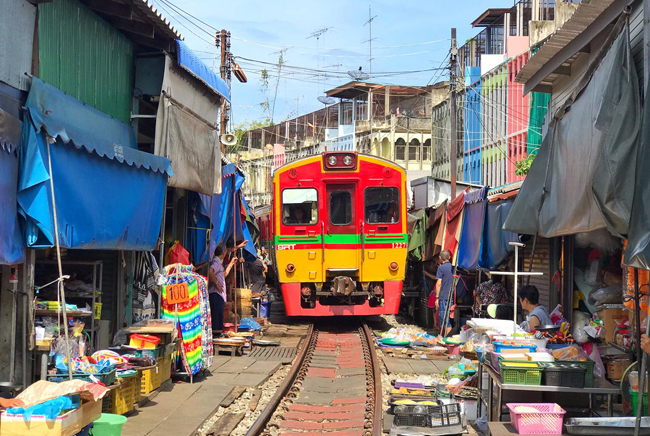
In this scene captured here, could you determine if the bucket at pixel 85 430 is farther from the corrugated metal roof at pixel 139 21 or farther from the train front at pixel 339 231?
the train front at pixel 339 231

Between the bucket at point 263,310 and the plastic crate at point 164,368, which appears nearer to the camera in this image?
the plastic crate at point 164,368

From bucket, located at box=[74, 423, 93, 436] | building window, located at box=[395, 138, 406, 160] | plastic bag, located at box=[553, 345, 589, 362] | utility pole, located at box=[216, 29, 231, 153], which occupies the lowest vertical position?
bucket, located at box=[74, 423, 93, 436]

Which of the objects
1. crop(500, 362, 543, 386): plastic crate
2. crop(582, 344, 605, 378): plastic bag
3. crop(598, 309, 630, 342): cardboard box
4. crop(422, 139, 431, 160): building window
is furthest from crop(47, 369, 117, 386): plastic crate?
crop(422, 139, 431, 160): building window

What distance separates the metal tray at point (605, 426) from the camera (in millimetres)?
5348

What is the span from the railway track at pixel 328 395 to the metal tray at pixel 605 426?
6.37 feet

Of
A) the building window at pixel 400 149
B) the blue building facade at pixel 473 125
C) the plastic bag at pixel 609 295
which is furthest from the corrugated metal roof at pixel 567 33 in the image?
the building window at pixel 400 149

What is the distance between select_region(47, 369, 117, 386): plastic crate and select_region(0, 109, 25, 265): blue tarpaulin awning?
112 centimetres

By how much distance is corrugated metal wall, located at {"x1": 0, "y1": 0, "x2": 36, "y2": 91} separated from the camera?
633 cm

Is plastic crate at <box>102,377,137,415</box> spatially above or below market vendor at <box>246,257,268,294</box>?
below

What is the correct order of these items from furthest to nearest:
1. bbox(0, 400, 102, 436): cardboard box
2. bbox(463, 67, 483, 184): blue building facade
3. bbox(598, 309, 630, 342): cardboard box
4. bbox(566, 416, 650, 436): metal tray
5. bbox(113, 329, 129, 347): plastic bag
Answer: bbox(463, 67, 483, 184): blue building facade, bbox(113, 329, 129, 347): plastic bag, bbox(598, 309, 630, 342): cardboard box, bbox(566, 416, 650, 436): metal tray, bbox(0, 400, 102, 436): cardboard box

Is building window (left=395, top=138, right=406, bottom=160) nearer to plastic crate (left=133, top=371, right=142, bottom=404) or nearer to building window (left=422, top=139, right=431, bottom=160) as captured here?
building window (left=422, top=139, right=431, bottom=160)

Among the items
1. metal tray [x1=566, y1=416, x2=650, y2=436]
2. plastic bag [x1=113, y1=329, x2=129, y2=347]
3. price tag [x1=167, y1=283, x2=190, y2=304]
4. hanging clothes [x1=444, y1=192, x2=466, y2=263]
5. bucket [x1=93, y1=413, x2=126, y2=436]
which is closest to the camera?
metal tray [x1=566, y1=416, x2=650, y2=436]

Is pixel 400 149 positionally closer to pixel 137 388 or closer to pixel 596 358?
pixel 137 388

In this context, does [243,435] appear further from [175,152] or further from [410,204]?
[410,204]
